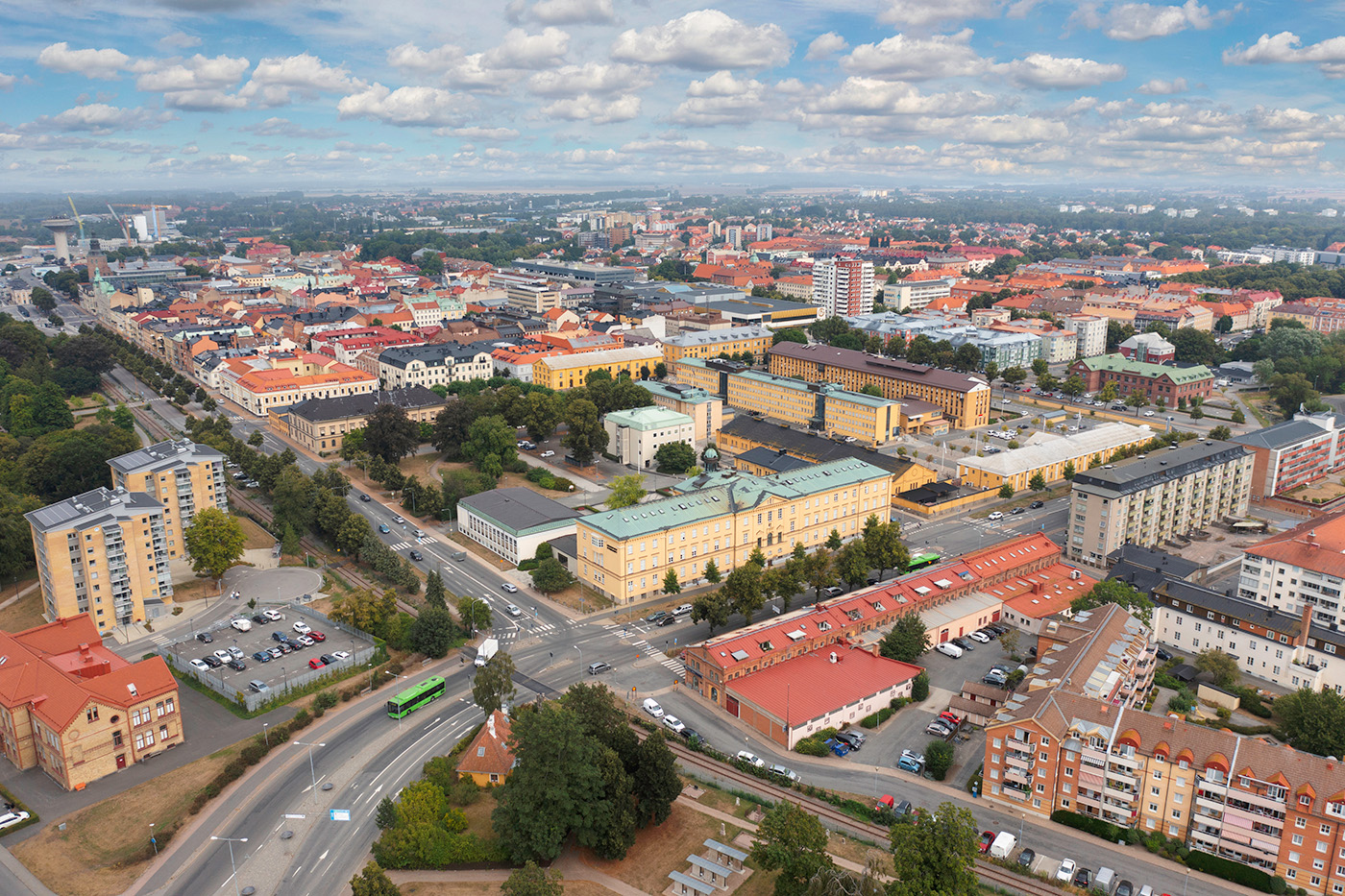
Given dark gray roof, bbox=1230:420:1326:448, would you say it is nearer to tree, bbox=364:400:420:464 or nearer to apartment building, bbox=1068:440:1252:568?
apartment building, bbox=1068:440:1252:568

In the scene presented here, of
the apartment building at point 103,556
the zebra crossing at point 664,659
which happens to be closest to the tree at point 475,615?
the zebra crossing at point 664,659

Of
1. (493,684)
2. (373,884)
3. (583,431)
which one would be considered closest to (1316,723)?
(493,684)

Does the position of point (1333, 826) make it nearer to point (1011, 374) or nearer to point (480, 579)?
point (480, 579)

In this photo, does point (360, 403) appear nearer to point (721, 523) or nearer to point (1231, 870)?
point (721, 523)

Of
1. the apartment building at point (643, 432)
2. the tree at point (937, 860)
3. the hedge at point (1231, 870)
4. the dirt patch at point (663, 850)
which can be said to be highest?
the apartment building at point (643, 432)

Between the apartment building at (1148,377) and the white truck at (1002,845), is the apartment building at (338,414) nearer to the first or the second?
the white truck at (1002,845)

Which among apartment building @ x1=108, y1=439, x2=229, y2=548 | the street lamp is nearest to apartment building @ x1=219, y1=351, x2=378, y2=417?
apartment building @ x1=108, y1=439, x2=229, y2=548

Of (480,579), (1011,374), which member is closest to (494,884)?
(480,579)
